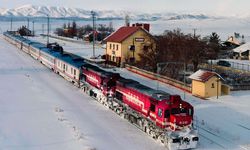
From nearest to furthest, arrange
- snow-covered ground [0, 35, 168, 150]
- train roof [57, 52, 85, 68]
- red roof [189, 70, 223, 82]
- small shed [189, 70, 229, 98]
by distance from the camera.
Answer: snow-covered ground [0, 35, 168, 150] → small shed [189, 70, 229, 98] → red roof [189, 70, 223, 82] → train roof [57, 52, 85, 68]

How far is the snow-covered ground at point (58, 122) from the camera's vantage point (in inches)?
950

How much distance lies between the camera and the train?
23422 millimetres

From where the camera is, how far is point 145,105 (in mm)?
26750

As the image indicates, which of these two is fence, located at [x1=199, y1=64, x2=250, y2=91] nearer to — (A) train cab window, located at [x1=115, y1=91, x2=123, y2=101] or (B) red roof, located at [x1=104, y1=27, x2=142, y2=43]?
(B) red roof, located at [x1=104, y1=27, x2=142, y2=43]

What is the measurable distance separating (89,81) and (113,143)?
1582 centimetres

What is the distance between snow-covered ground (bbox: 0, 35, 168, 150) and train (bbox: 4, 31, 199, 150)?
731mm

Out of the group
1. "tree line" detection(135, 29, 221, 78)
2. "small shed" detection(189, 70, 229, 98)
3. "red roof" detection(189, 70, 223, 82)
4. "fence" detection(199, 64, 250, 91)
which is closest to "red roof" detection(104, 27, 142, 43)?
"tree line" detection(135, 29, 221, 78)

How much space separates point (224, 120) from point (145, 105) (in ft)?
24.5

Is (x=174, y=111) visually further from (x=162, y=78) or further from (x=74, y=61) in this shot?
(x=74, y=61)

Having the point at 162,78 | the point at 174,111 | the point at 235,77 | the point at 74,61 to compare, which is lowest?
the point at 235,77

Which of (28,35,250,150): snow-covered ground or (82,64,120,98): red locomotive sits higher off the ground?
(82,64,120,98): red locomotive

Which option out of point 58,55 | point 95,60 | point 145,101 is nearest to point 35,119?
point 145,101

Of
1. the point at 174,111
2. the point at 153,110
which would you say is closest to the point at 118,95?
the point at 153,110

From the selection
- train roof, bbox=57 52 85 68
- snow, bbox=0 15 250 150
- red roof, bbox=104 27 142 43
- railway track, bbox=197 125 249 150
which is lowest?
railway track, bbox=197 125 249 150
